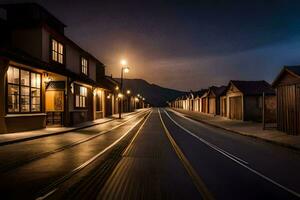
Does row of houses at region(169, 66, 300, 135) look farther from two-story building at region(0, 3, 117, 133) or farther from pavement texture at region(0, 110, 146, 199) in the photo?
two-story building at region(0, 3, 117, 133)

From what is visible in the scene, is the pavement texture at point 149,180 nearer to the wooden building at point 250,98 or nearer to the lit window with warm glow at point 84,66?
the wooden building at point 250,98

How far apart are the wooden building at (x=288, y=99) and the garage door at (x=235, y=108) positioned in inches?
574

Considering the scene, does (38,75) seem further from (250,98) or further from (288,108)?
(250,98)

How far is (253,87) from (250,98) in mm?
1875

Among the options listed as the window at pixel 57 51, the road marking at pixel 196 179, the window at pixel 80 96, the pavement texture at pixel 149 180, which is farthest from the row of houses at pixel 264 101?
the window at pixel 80 96

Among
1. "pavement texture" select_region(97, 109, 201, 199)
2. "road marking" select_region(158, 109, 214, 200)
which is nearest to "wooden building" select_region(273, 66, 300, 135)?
"road marking" select_region(158, 109, 214, 200)

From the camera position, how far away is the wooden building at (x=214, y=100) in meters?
51.3

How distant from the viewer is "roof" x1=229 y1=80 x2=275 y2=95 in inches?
1323

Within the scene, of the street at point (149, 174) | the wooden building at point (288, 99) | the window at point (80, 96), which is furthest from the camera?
the window at point (80, 96)

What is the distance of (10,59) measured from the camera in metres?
16.7

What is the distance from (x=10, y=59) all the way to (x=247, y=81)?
28.7 meters

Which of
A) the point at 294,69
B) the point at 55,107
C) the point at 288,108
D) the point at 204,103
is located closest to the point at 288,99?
the point at 288,108

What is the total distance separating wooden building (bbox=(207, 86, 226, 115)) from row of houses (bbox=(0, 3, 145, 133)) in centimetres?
2377

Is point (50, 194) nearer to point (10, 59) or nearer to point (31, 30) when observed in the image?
point (10, 59)
